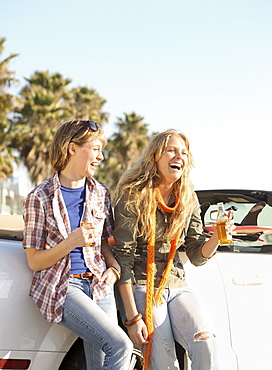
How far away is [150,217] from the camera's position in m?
3.12

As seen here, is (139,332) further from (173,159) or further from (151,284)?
(173,159)

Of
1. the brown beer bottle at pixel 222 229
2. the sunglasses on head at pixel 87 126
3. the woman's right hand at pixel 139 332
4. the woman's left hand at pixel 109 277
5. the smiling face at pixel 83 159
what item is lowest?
the woman's right hand at pixel 139 332

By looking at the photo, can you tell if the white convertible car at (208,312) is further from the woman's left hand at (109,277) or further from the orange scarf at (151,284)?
the woman's left hand at (109,277)

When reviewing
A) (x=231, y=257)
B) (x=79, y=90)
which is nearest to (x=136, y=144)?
(x=79, y=90)

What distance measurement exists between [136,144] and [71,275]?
36.3 meters

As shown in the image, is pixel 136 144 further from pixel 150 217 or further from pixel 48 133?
pixel 150 217

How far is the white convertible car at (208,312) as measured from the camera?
9.07ft

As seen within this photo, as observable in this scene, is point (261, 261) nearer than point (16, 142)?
Yes

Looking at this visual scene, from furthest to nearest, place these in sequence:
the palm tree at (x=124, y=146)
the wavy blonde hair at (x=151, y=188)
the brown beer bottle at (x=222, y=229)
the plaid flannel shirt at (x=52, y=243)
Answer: the palm tree at (x=124, y=146)
the wavy blonde hair at (x=151, y=188)
the brown beer bottle at (x=222, y=229)
the plaid flannel shirt at (x=52, y=243)

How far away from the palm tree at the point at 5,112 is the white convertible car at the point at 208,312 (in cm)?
2423

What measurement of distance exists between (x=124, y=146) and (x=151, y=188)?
35.6 m

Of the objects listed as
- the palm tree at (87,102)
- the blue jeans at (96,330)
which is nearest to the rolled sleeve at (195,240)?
the blue jeans at (96,330)

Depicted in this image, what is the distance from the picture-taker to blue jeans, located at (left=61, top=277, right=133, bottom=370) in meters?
2.64

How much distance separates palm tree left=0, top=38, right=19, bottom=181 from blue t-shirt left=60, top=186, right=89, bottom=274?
2483 centimetres
